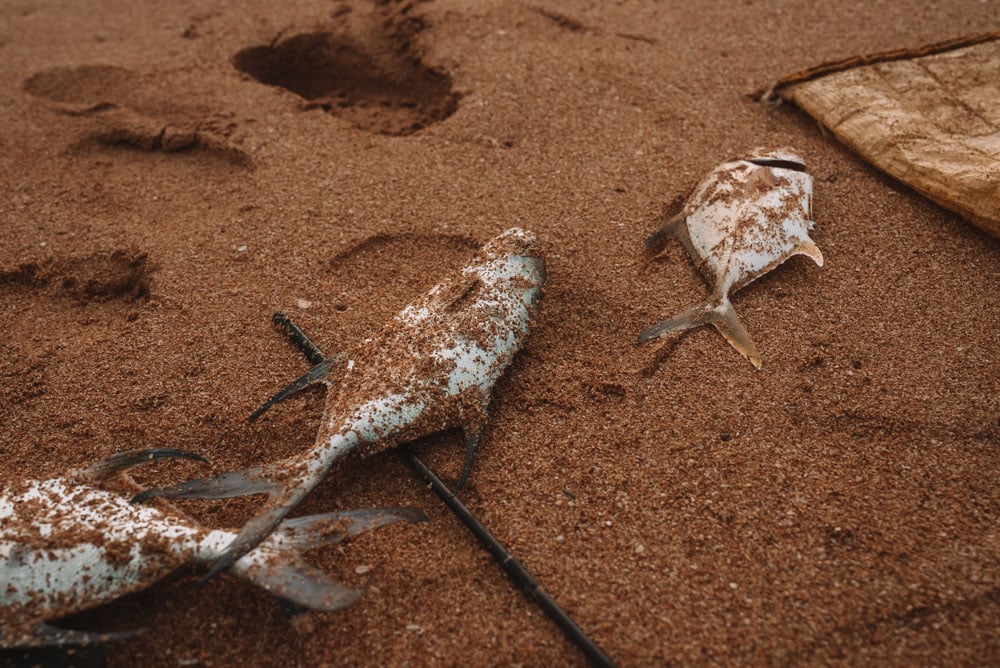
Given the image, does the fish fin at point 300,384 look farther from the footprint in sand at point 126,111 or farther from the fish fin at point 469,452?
the footprint in sand at point 126,111

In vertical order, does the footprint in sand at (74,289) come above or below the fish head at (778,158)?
below

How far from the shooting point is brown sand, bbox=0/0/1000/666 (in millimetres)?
2074

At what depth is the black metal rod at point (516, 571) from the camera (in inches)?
76.9

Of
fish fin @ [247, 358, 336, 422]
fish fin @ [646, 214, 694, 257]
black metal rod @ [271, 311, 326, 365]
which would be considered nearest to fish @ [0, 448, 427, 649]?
fish fin @ [247, 358, 336, 422]

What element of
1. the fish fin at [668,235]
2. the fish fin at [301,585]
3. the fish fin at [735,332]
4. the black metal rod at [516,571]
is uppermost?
the fish fin at [668,235]

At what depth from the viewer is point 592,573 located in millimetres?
2137

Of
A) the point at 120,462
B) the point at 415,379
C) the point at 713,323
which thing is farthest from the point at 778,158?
the point at 120,462

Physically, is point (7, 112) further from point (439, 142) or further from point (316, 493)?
point (316, 493)

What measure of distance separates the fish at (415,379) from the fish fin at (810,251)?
123cm

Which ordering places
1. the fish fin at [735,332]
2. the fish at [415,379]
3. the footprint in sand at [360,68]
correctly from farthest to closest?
the footprint in sand at [360,68] < the fish fin at [735,332] < the fish at [415,379]

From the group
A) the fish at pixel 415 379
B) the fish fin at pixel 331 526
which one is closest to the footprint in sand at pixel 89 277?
the fish at pixel 415 379

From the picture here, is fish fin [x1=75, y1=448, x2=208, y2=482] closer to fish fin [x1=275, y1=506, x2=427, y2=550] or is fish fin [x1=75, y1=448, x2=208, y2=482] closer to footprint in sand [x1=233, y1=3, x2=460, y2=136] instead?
fish fin [x1=275, y1=506, x2=427, y2=550]

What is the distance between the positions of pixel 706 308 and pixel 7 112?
14.2ft

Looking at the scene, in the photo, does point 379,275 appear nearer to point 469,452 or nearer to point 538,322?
point 538,322
